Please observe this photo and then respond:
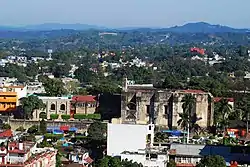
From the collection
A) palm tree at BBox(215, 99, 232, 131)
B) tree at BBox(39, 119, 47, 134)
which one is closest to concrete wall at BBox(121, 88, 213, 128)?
palm tree at BBox(215, 99, 232, 131)

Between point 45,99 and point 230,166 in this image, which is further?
point 45,99

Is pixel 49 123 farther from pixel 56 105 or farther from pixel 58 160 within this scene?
pixel 58 160

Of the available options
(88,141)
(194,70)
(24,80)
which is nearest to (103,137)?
(88,141)

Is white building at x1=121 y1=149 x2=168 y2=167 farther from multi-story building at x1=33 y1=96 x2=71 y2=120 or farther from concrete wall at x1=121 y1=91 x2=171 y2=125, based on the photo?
multi-story building at x1=33 y1=96 x2=71 y2=120

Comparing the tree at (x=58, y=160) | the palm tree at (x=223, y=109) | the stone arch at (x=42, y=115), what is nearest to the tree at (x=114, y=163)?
the tree at (x=58, y=160)

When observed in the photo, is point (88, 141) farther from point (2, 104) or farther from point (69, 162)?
point (2, 104)

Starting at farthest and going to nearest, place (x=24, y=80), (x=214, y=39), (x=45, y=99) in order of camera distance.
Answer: (x=214, y=39) → (x=24, y=80) → (x=45, y=99)

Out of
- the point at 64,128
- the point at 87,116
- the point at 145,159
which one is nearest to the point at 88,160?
the point at 145,159
